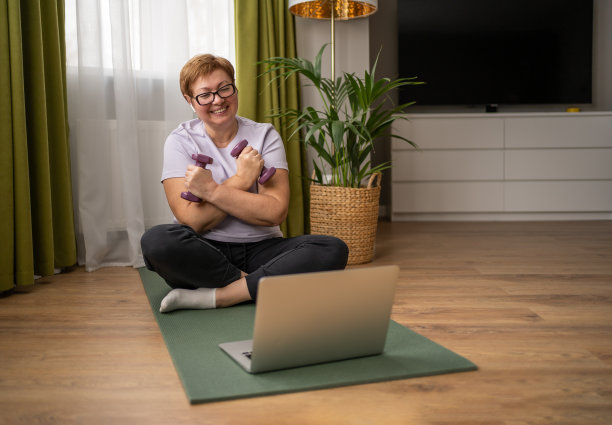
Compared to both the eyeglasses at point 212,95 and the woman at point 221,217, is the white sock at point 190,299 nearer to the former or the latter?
the woman at point 221,217

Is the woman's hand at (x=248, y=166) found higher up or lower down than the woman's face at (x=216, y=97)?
lower down

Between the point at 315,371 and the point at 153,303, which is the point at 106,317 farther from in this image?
the point at 315,371

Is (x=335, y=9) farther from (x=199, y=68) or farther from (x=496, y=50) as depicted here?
(x=496, y=50)

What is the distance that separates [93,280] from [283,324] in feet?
4.79

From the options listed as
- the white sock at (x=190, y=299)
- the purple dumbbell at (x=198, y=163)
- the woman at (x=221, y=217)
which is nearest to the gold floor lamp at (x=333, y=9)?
the woman at (x=221, y=217)

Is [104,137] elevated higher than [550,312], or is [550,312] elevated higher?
[104,137]

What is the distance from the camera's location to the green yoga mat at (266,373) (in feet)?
4.11

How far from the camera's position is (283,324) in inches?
48.7

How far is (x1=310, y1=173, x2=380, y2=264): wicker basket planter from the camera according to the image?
2.70 m

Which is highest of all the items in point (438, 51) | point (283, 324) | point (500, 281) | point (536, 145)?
point (438, 51)

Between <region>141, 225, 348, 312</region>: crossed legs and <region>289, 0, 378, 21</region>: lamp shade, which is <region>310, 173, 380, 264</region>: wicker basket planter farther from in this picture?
<region>289, 0, 378, 21</region>: lamp shade

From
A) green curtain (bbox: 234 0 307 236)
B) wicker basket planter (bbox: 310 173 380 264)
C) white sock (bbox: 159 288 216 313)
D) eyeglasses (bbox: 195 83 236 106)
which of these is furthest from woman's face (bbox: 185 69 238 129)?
green curtain (bbox: 234 0 307 236)

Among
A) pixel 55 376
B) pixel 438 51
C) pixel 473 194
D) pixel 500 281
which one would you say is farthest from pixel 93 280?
pixel 438 51

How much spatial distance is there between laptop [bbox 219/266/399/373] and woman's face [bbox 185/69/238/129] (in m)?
0.82
